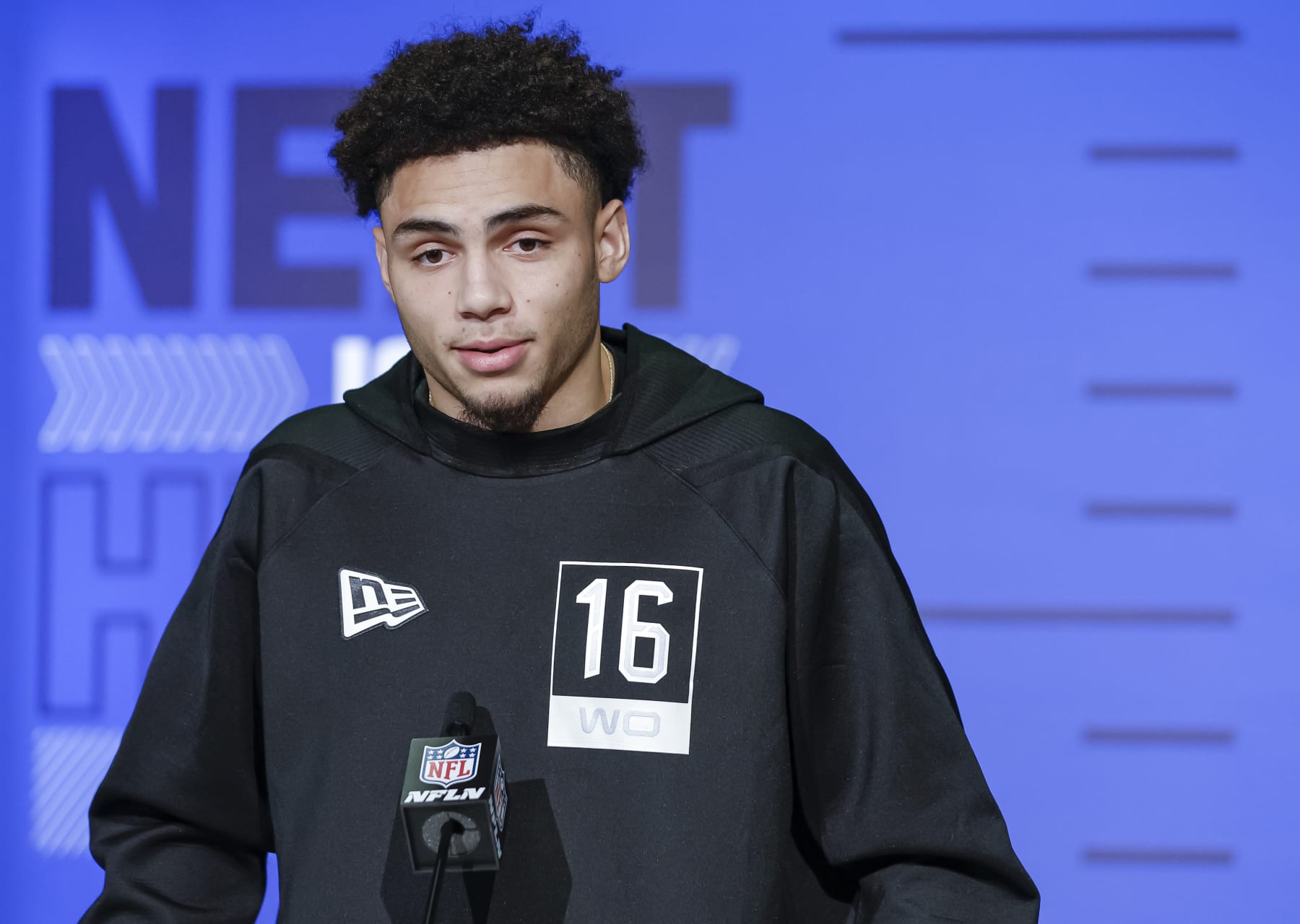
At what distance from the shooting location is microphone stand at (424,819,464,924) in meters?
0.89

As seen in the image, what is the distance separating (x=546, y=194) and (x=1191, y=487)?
4.97 ft

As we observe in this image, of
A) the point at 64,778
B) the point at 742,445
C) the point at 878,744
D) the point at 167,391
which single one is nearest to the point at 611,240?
the point at 742,445

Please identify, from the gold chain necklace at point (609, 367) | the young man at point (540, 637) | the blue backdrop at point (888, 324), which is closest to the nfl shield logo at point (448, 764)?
the young man at point (540, 637)

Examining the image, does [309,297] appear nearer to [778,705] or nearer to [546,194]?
[546,194]

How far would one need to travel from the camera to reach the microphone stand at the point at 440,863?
0.89 m

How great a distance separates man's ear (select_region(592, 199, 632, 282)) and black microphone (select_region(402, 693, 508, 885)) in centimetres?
52

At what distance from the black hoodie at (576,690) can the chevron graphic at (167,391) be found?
3.91 feet

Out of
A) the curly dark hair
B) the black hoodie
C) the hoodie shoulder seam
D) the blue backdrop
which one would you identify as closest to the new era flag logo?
the black hoodie

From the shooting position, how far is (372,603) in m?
1.21

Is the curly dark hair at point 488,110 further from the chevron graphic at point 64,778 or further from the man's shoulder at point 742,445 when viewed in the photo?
the chevron graphic at point 64,778

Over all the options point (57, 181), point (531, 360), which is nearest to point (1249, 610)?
point (531, 360)

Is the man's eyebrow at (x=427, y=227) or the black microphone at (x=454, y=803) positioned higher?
the man's eyebrow at (x=427, y=227)

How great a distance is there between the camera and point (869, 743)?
3.76 ft

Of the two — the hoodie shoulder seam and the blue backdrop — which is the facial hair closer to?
the hoodie shoulder seam
